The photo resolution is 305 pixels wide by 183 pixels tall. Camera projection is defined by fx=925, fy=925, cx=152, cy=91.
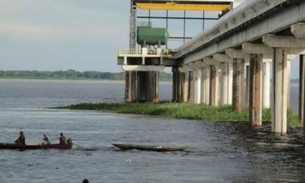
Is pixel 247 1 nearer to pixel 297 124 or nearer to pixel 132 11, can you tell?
pixel 297 124

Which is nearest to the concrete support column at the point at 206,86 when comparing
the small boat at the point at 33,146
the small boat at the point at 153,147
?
the small boat at the point at 153,147

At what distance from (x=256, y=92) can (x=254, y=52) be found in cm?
333

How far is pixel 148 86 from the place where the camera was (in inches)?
5276

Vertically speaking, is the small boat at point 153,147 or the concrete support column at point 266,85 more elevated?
the concrete support column at point 266,85

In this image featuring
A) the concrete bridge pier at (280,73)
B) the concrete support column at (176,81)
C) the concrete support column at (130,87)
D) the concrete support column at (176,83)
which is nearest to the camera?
the concrete bridge pier at (280,73)

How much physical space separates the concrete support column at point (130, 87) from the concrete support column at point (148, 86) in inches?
132

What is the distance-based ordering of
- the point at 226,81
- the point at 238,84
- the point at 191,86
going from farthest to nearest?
1. the point at 191,86
2. the point at 226,81
3. the point at 238,84

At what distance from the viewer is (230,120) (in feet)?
284

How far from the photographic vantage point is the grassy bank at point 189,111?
282ft

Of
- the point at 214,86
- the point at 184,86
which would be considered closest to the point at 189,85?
the point at 184,86

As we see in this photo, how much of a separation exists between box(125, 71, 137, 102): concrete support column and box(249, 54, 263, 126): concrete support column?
49.2 meters

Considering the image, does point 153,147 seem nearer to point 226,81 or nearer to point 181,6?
point 226,81

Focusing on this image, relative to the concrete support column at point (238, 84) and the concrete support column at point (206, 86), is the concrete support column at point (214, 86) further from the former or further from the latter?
the concrete support column at point (238, 84)

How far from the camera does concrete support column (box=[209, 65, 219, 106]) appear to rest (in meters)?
107
